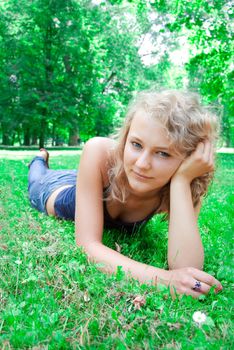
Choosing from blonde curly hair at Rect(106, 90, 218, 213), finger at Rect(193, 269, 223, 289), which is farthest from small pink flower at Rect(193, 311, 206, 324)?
blonde curly hair at Rect(106, 90, 218, 213)

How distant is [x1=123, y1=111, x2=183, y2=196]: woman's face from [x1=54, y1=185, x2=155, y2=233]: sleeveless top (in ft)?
2.29

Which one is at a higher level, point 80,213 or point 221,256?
point 80,213

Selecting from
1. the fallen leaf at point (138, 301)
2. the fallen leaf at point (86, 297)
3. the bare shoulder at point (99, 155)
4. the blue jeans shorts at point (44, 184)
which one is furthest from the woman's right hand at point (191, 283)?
the blue jeans shorts at point (44, 184)

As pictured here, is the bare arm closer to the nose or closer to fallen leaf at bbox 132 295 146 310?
the nose

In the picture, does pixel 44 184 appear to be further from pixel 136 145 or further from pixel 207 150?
pixel 207 150

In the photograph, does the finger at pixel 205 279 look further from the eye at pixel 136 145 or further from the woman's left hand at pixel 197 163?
the eye at pixel 136 145

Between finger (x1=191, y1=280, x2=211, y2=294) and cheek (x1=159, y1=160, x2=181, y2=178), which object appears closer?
finger (x1=191, y1=280, x2=211, y2=294)

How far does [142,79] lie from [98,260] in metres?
32.8

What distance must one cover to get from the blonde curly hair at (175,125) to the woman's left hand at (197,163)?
0.16ft

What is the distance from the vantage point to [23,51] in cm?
2669

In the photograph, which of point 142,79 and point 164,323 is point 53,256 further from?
point 142,79

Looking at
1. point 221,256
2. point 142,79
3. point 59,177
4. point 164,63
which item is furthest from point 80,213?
point 164,63

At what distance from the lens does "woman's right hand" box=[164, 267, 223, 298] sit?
2.22 meters

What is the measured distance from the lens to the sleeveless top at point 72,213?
141 inches
